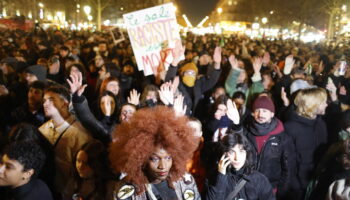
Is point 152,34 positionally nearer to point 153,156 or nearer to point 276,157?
point 276,157

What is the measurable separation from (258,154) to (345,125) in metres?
1.17

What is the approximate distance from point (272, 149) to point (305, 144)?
68cm

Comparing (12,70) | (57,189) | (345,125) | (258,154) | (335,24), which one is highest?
(335,24)

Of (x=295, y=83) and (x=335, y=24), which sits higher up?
(x=335, y=24)

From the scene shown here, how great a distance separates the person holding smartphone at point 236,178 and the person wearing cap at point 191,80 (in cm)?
262

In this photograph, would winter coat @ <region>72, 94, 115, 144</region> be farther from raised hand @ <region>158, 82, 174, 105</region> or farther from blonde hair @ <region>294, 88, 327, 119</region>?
blonde hair @ <region>294, 88, 327, 119</region>

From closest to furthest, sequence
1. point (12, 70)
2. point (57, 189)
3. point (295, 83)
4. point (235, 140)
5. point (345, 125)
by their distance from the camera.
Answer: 1. point (235, 140)
2. point (57, 189)
3. point (345, 125)
4. point (295, 83)
5. point (12, 70)

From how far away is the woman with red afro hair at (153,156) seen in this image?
262 cm

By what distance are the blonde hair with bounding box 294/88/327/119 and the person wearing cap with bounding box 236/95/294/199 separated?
1.87ft

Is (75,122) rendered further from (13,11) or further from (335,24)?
(13,11)

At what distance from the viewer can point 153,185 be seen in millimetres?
2674

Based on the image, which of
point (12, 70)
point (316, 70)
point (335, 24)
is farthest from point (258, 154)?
point (335, 24)

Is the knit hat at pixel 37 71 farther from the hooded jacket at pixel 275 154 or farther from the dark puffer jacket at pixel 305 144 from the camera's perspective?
the dark puffer jacket at pixel 305 144

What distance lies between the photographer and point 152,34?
697 centimetres
